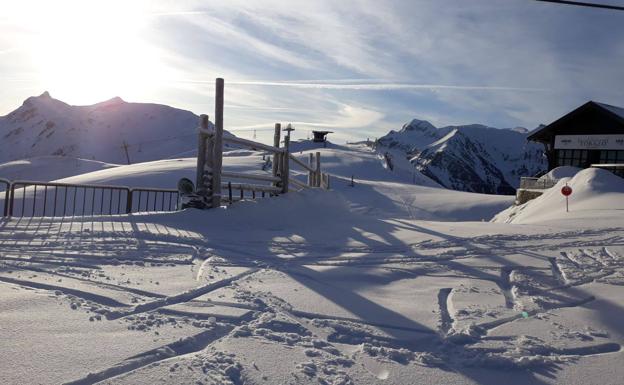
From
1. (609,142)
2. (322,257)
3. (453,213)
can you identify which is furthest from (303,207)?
(609,142)

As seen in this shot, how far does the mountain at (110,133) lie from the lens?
13375 cm

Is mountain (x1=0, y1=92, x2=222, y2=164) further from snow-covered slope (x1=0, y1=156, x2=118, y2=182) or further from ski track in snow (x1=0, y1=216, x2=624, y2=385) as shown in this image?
ski track in snow (x1=0, y1=216, x2=624, y2=385)

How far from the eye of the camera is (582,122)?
28.4 m

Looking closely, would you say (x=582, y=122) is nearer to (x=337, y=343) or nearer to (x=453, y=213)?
(x=453, y=213)

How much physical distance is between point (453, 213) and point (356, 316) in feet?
67.2

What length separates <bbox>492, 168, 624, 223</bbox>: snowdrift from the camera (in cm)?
1205

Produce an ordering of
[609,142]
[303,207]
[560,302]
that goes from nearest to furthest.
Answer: [560,302]
[303,207]
[609,142]

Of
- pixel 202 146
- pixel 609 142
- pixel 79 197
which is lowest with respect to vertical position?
pixel 79 197

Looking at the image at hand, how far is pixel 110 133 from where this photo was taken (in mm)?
163250

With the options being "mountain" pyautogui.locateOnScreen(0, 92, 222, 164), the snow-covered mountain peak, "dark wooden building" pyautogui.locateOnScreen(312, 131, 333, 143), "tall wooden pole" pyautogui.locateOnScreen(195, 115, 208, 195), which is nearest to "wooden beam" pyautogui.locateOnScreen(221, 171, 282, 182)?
"tall wooden pole" pyautogui.locateOnScreen(195, 115, 208, 195)

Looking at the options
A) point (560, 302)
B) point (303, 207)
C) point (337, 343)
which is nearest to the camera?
point (337, 343)

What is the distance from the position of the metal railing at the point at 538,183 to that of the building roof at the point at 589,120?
299 inches

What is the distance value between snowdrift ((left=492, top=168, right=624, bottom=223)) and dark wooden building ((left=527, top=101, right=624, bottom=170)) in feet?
40.3

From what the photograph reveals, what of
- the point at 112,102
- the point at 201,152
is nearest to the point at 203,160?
the point at 201,152
